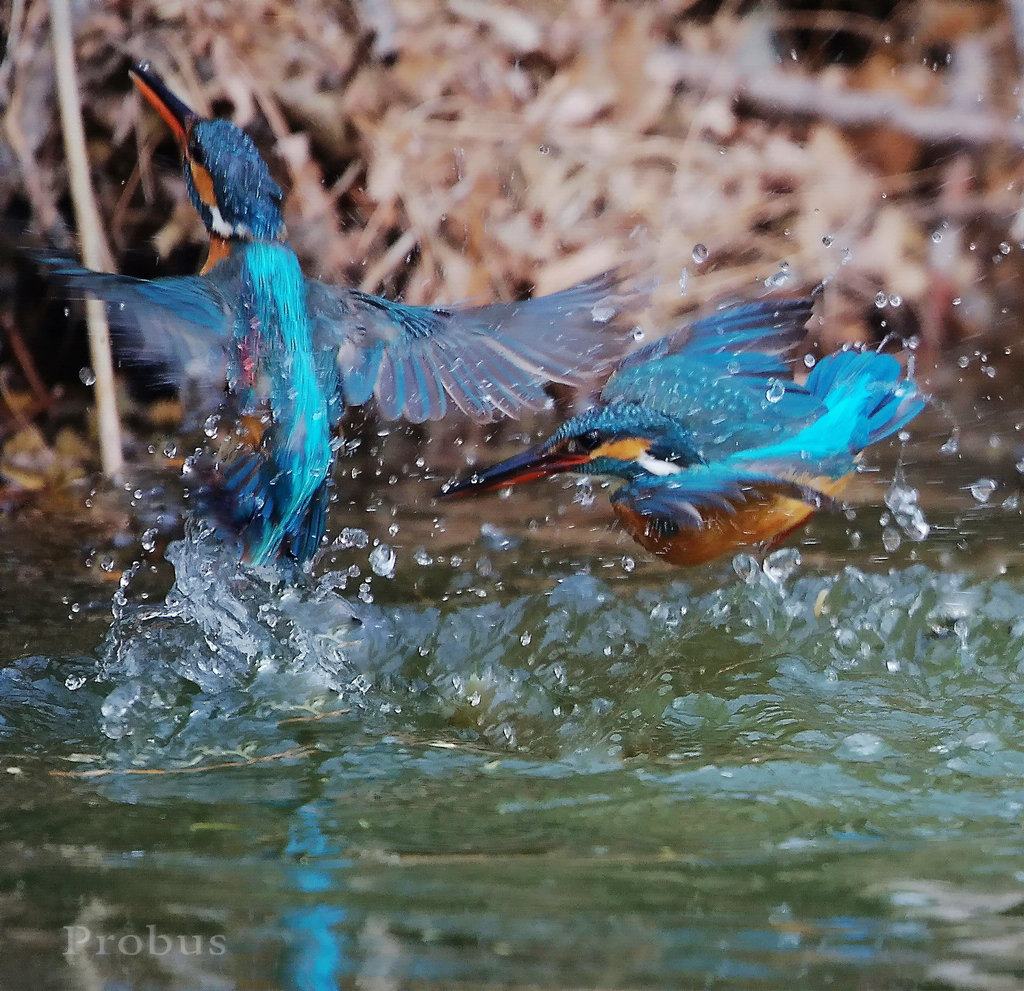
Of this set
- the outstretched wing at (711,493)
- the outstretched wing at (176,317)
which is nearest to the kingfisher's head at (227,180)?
the outstretched wing at (176,317)

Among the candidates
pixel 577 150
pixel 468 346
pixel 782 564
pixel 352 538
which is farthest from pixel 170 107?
pixel 577 150

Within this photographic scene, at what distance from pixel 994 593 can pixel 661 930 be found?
157cm

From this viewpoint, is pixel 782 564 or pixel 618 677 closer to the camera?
pixel 618 677

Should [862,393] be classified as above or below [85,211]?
below

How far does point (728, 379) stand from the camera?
2529 mm

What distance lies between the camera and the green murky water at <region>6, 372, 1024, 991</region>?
1495 mm

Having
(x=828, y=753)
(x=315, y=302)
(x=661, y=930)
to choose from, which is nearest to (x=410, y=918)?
(x=661, y=930)

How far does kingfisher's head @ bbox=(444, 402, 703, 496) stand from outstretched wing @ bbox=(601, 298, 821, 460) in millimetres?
31

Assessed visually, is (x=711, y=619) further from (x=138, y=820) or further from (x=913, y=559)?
(x=138, y=820)

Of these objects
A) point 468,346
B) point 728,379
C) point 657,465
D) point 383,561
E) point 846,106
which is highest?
point 846,106

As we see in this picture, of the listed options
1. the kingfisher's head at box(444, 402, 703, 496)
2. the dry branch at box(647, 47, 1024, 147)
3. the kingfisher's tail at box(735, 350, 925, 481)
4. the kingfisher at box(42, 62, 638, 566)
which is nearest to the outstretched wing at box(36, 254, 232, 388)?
the kingfisher at box(42, 62, 638, 566)

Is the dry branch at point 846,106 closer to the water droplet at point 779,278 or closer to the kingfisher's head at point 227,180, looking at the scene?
the water droplet at point 779,278

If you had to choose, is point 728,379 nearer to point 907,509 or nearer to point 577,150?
point 907,509

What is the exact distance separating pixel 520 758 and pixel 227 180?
1.02m
